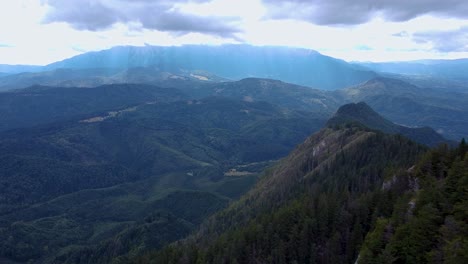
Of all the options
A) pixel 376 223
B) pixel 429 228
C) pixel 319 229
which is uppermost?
pixel 429 228

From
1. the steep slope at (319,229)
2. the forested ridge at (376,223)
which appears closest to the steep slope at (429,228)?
the forested ridge at (376,223)

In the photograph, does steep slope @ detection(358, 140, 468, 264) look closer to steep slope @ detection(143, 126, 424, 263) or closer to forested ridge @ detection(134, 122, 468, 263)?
forested ridge @ detection(134, 122, 468, 263)

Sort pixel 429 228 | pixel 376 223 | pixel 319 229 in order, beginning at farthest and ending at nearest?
1. pixel 319 229
2. pixel 376 223
3. pixel 429 228

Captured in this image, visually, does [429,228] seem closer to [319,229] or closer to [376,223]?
[376,223]

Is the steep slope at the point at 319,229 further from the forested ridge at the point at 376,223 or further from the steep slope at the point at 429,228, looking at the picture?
the steep slope at the point at 429,228

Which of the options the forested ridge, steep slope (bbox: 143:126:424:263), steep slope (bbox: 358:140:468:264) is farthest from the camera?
steep slope (bbox: 143:126:424:263)

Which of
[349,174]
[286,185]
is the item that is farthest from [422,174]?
[286,185]

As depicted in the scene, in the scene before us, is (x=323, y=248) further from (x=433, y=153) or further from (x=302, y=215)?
(x=433, y=153)

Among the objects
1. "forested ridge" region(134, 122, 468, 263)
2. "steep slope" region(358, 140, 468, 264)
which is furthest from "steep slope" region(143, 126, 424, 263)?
"steep slope" region(358, 140, 468, 264)

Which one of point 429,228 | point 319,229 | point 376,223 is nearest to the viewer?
point 429,228

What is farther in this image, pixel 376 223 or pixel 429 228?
pixel 376 223

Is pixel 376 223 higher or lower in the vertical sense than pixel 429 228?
lower

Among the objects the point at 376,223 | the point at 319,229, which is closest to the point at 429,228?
the point at 376,223
